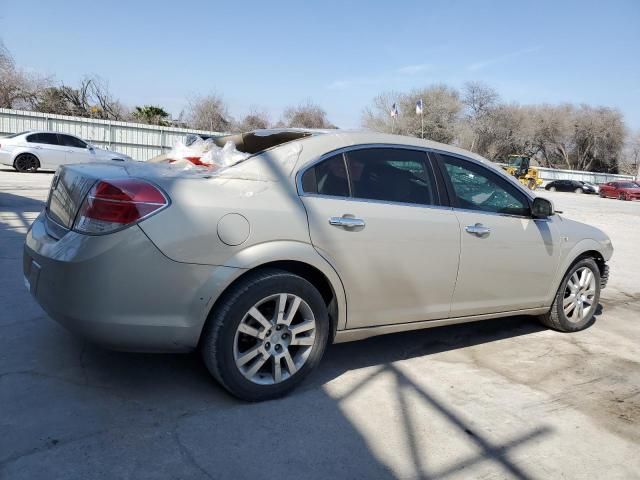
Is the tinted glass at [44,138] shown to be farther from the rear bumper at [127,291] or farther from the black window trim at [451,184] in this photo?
the black window trim at [451,184]

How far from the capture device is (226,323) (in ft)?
9.45

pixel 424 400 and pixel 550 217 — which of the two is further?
pixel 550 217

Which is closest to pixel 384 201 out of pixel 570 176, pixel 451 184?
pixel 451 184

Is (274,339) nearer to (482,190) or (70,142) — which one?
(482,190)

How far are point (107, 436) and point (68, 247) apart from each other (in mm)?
978

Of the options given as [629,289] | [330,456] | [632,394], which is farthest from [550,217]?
[629,289]

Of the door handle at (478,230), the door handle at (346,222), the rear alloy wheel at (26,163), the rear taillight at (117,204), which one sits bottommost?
the rear alloy wheel at (26,163)

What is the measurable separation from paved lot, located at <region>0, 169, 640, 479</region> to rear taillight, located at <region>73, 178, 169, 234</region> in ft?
3.30

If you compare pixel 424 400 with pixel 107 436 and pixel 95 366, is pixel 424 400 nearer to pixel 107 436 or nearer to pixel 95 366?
pixel 107 436

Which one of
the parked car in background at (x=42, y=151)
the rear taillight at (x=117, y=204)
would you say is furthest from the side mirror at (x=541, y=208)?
the parked car in background at (x=42, y=151)

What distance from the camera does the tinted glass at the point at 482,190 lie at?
3.95 metres

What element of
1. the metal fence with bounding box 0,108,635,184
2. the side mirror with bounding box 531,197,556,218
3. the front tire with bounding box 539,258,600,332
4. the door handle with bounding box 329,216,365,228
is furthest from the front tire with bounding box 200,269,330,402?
the metal fence with bounding box 0,108,635,184

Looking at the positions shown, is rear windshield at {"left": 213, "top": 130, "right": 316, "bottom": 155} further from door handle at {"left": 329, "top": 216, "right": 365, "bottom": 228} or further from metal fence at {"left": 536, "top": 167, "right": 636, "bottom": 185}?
metal fence at {"left": 536, "top": 167, "right": 636, "bottom": 185}

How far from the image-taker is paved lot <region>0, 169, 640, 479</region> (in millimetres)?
2523
